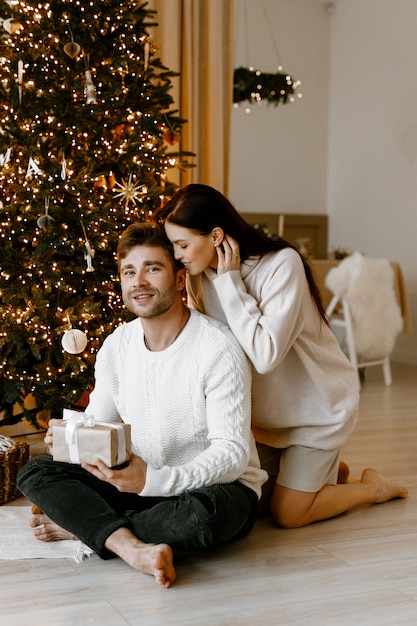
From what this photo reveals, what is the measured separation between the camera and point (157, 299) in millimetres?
2164

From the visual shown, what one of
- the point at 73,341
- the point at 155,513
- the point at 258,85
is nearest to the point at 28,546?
the point at 155,513

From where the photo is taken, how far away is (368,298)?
4.90m

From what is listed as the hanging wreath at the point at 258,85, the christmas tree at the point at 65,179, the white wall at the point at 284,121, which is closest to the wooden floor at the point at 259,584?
the christmas tree at the point at 65,179

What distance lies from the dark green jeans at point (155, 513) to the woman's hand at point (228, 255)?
587mm

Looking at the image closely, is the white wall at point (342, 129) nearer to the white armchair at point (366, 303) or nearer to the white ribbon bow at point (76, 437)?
the white armchair at point (366, 303)

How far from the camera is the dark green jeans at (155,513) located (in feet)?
6.45

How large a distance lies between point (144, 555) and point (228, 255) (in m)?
0.82

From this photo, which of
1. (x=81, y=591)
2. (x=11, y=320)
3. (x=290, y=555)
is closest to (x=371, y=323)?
(x=11, y=320)

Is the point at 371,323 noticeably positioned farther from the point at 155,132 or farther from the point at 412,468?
the point at 155,132

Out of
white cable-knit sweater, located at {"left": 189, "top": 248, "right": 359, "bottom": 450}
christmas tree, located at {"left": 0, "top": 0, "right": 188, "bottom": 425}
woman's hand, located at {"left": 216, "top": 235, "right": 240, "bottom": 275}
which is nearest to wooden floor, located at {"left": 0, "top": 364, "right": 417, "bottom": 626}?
white cable-knit sweater, located at {"left": 189, "top": 248, "right": 359, "bottom": 450}

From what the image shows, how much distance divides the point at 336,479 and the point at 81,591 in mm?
965

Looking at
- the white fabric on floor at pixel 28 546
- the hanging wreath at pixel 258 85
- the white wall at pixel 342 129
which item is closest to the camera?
the white fabric on floor at pixel 28 546

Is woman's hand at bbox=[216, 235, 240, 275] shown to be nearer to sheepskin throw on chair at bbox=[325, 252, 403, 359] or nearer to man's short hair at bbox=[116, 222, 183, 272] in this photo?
man's short hair at bbox=[116, 222, 183, 272]

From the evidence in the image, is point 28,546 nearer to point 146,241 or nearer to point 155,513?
point 155,513
